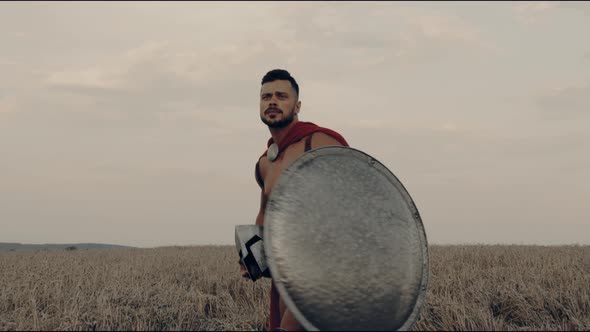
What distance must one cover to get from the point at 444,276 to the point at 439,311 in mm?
1783

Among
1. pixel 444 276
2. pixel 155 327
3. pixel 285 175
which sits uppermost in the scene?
pixel 285 175

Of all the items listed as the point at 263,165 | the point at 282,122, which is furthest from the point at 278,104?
the point at 263,165

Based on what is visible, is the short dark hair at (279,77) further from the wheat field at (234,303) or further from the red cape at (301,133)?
the wheat field at (234,303)

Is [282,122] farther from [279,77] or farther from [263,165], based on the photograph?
[263,165]

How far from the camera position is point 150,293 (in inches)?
Answer: 226

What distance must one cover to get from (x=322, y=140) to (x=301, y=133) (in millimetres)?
169

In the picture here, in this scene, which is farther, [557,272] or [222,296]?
[557,272]

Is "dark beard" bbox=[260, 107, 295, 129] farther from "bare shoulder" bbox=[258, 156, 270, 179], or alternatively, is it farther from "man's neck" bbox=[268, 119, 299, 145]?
"bare shoulder" bbox=[258, 156, 270, 179]

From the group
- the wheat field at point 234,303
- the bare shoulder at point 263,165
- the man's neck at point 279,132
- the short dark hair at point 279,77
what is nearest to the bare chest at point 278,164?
the bare shoulder at point 263,165

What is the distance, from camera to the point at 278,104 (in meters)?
4.00

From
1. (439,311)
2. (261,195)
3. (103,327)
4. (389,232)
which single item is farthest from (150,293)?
(389,232)

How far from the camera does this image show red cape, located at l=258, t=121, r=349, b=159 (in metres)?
3.86

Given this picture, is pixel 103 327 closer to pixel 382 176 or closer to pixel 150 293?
pixel 150 293

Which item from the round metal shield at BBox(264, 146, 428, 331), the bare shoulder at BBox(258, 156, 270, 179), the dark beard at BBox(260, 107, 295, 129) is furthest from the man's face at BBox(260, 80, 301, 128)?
the round metal shield at BBox(264, 146, 428, 331)
